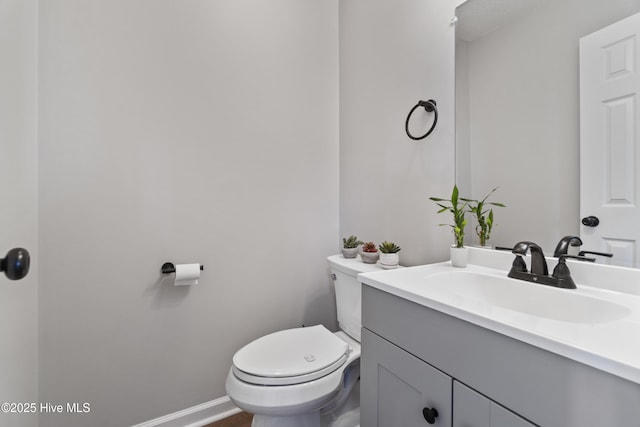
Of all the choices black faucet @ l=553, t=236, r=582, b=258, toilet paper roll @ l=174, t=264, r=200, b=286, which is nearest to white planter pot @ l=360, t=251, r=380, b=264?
black faucet @ l=553, t=236, r=582, b=258

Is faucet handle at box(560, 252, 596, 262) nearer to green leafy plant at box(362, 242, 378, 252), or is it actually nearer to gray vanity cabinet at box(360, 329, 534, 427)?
gray vanity cabinet at box(360, 329, 534, 427)

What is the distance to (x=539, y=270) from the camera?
2.69 feet

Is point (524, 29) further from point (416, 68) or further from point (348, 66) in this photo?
point (348, 66)

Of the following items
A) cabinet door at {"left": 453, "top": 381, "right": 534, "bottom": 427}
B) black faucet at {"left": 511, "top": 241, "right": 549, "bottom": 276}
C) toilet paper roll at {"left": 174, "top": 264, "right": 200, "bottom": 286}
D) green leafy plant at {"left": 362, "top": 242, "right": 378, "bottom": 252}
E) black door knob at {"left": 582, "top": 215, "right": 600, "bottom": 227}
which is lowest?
cabinet door at {"left": 453, "top": 381, "right": 534, "bottom": 427}

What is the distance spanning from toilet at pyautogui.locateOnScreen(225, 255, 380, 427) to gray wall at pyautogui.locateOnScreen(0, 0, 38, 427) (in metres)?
0.67

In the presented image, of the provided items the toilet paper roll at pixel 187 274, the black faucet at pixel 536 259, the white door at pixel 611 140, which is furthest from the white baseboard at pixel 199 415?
the white door at pixel 611 140

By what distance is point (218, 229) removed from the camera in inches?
56.9

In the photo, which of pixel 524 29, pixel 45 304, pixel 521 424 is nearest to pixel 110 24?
pixel 45 304

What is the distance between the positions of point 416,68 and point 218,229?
126 centimetres

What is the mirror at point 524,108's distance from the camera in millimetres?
840

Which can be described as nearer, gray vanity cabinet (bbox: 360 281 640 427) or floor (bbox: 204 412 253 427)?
gray vanity cabinet (bbox: 360 281 640 427)

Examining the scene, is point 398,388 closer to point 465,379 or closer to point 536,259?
point 465,379

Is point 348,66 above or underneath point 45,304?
above

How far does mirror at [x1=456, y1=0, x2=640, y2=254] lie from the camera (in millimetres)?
840
